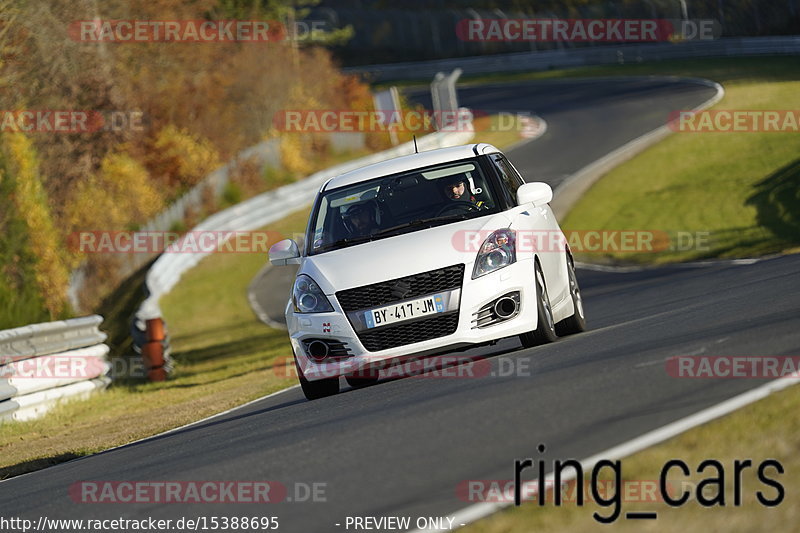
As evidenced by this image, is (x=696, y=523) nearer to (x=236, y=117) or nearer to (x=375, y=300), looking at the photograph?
(x=375, y=300)

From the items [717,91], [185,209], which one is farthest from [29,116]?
[717,91]

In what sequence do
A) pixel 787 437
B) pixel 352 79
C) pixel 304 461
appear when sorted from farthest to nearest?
pixel 352 79
pixel 304 461
pixel 787 437

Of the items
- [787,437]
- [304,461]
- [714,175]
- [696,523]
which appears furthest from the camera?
[714,175]

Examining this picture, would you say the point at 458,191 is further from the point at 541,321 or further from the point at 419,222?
the point at 541,321

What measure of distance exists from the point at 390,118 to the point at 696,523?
157 feet

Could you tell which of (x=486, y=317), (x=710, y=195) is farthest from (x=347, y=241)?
(x=710, y=195)

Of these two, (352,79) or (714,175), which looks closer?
(714,175)

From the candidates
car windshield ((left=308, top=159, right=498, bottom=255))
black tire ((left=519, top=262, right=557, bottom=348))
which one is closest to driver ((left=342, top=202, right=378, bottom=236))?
car windshield ((left=308, top=159, right=498, bottom=255))

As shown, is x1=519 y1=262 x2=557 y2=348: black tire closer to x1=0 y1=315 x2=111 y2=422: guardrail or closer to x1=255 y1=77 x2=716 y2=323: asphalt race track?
x1=0 y1=315 x2=111 y2=422: guardrail

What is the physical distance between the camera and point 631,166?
36.7m

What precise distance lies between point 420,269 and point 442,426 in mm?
2604

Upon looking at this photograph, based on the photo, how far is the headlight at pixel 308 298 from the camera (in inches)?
398

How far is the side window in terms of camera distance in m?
11.2

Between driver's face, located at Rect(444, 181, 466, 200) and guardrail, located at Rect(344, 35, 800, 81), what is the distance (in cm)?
4624
